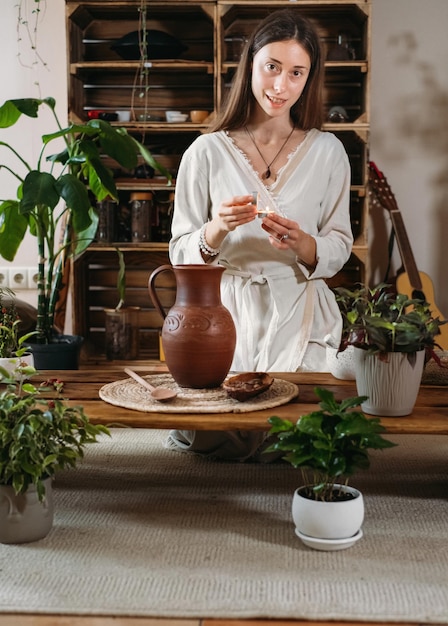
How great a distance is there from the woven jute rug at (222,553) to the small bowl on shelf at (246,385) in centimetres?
29

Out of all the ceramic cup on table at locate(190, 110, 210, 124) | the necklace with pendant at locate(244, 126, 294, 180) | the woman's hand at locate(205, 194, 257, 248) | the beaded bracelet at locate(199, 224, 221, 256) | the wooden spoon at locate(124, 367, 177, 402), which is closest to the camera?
the wooden spoon at locate(124, 367, 177, 402)

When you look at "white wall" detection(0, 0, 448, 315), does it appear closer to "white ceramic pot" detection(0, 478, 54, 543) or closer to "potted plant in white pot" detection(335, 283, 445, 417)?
"potted plant in white pot" detection(335, 283, 445, 417)

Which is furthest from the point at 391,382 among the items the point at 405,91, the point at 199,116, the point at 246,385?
the point at 405,91

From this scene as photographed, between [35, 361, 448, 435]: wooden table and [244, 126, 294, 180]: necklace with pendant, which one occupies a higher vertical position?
[244, 126, 294, 180]: necklace with pendant

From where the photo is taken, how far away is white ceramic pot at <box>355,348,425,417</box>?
5.80 feet

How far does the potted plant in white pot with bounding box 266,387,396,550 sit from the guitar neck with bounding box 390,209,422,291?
7.86 ft

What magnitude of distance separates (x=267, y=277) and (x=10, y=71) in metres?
2.31

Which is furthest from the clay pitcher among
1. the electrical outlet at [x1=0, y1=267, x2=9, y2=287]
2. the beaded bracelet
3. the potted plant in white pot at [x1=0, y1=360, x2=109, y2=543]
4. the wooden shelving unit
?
the electrical outlet at [x1=0, y1=267, x2=9, y2=287]

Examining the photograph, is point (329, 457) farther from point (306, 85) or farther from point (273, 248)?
point (306, 85)

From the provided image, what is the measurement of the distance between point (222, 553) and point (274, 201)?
1263 millimetres

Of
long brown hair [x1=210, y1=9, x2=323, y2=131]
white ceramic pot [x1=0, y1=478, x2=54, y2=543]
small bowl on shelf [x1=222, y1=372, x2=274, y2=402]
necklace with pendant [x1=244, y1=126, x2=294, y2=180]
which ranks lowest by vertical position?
white ceramic pot [x1=0, y1=478, x2=54, y2=543]

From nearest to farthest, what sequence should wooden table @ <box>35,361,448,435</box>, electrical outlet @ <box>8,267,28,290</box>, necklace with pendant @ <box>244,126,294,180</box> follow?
wooden table @ <box>35,361,448,435</box> → necklace with pendant @ <box>244,126,294,180</box> → electrical outlet @ <box>8,267,28,290</box>

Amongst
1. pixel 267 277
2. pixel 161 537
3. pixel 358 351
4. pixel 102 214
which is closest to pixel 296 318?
pixel 267 277

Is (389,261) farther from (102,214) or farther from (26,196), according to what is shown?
(26,196)
